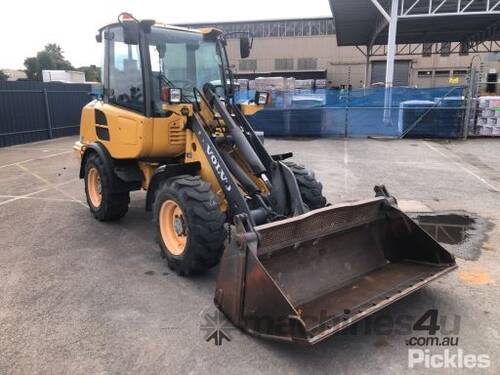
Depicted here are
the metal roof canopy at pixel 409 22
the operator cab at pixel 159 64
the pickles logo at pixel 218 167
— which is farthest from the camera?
the metal roof canopy at pixel 409 22

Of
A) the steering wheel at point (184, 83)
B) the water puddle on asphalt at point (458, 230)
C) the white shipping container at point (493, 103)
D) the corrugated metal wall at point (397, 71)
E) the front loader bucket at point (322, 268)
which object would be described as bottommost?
the water puddle on asphalt at point (458, 230)

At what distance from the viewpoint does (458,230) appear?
5.93 m

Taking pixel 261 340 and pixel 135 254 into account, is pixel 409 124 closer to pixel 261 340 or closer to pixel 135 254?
pixel 135 254

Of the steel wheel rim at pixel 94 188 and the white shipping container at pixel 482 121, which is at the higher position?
the white shipping container at pixel 482 121

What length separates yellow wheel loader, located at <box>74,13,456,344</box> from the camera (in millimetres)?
3334

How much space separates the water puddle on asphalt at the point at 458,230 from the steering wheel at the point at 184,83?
359 cm

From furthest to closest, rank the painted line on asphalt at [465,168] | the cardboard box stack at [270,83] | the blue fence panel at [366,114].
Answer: the cardboard box stack at [270,83]
the blue fence panel at [366,114]
the painted line on asphalt at [465,168]

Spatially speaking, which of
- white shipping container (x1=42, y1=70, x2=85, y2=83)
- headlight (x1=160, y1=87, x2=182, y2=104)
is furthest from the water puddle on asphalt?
white shipping container (x1=42, y1=70, x2=85, y2=83)

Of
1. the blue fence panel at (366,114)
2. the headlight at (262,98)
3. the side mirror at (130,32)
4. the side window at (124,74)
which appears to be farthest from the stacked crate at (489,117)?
the side mirror at (130,32)

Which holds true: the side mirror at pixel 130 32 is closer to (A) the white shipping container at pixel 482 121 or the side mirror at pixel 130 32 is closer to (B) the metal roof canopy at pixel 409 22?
(B) the metal roof canopy at pixel 409 22

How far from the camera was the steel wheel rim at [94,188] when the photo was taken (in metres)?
6.47

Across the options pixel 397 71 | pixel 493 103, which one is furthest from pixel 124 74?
pixel 397 71

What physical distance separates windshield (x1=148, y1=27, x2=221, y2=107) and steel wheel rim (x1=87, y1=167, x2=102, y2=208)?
6.58 ft

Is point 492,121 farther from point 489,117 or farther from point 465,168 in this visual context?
point 465,168
